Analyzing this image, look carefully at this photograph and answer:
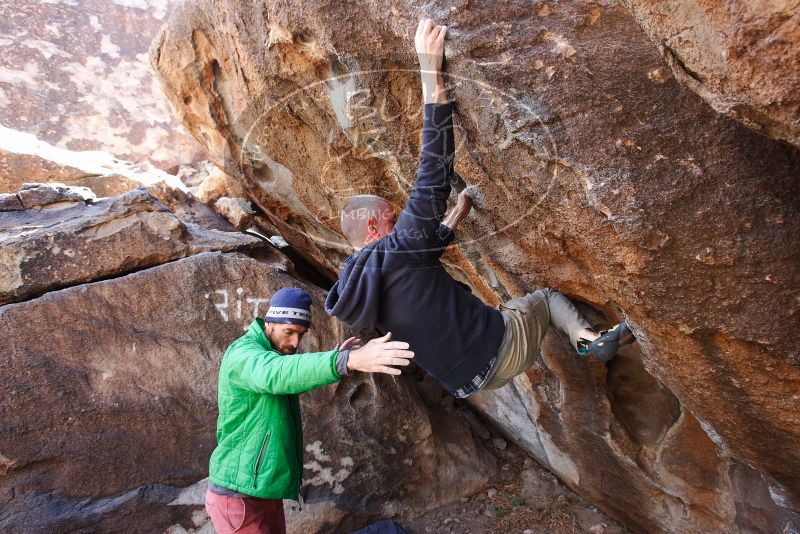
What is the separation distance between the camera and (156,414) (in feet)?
11.3

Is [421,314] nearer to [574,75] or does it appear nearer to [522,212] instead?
[522,212]

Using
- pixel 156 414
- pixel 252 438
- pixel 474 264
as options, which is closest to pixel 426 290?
pixel 252 438

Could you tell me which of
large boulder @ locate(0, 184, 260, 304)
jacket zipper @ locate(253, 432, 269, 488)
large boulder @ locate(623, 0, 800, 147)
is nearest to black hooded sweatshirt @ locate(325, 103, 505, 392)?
jacket zipper @ locate(253, 432, 269, 488)

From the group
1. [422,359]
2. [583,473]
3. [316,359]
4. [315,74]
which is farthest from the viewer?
[583,473]

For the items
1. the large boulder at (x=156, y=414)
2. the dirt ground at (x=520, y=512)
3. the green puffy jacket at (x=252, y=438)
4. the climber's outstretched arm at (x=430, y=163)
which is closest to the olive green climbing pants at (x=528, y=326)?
the climber's outstretched arm at (x=430, y=163)

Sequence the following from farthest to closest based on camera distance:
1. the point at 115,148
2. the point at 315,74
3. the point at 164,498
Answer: the point at 115,148 → the point at 164,498 → the point at 315,74

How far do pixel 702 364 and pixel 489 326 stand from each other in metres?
0.84

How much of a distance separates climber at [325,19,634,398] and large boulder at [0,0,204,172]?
11724 mm

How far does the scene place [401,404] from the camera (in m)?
3.95

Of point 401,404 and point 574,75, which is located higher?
point 574,75

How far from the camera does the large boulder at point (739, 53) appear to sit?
4.09 ft

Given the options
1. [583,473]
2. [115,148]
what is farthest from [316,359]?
[115,148]

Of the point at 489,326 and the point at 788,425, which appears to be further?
the point at 489,326

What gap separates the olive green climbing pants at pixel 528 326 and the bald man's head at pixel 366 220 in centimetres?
67
